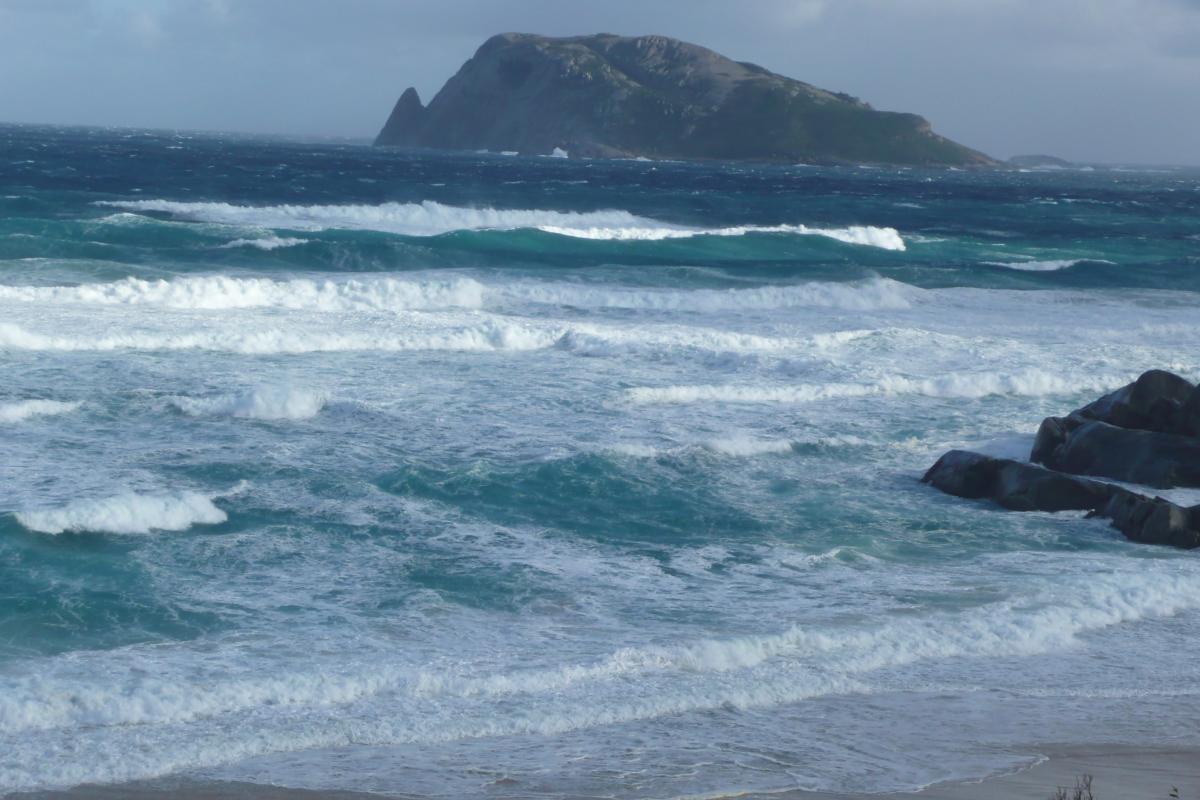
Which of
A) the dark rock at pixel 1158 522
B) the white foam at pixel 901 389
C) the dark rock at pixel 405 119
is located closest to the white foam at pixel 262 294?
the white foam at pixel 901 389

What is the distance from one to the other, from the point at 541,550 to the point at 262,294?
14699 millimetres

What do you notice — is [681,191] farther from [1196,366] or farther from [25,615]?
[25,615]

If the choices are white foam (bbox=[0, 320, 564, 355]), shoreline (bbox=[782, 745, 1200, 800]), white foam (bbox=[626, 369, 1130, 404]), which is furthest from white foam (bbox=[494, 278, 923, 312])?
shoreline (bbox=[782, 745, 1200, 800])

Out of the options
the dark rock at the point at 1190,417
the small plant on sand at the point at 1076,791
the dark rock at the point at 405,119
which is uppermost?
the dark rock at the point at 405,119

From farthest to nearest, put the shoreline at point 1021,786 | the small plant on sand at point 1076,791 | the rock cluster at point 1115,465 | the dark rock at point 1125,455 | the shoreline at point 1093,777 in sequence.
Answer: the dark rock at point 1125,455
the rock cluster at point 1115,465
the shoreline at point 1093,777
the shoreline at point 1021,786
the small plant on sand at point 1076,791

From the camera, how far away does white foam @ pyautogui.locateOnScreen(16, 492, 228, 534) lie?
1028 centimetres

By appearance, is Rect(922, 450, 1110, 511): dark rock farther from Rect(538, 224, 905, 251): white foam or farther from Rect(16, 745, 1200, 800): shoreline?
Rect(538, 224, 905, 251): white foam

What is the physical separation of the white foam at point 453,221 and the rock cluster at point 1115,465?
24.4 meters

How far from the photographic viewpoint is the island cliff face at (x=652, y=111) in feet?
454

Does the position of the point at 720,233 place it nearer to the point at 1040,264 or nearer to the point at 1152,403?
the point at 1040,264

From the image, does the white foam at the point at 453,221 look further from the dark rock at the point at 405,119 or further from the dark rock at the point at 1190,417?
the dark rock at the point at 405,119

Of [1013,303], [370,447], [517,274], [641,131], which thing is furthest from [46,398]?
[641,131]

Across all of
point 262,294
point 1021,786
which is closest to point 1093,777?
point 1021,786

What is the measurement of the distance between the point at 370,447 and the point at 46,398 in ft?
13.6
